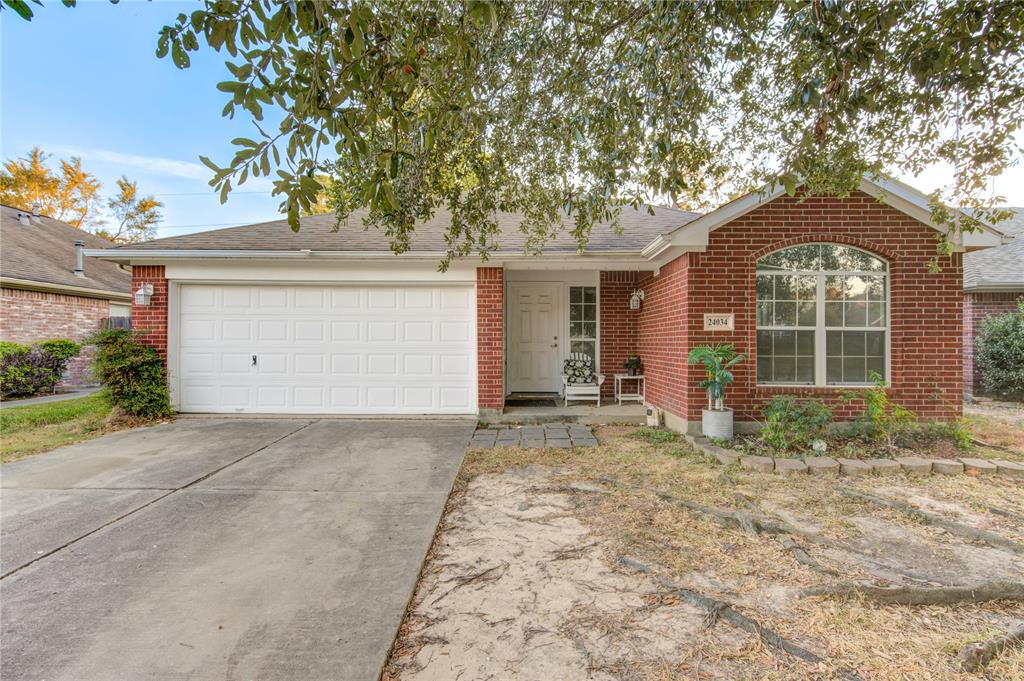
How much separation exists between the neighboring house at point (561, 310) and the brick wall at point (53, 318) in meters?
5.08

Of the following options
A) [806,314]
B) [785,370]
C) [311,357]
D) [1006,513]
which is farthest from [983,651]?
[311,357]

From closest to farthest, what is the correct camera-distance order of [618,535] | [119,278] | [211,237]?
[618,535] < [211,237] < [119,278]

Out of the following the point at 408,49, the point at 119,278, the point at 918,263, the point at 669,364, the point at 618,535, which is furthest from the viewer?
the point at 119,278

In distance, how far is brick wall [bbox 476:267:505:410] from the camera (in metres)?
7.86

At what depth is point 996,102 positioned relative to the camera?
3668mm

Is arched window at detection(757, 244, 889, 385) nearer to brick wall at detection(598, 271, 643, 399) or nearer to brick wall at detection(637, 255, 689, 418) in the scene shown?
brick wall at detection(637, 255, 689, 418)

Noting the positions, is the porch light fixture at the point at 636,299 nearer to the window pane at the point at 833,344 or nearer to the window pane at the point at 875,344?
the window pane at the point at 833,344

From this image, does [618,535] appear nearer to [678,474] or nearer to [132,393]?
[678,474]

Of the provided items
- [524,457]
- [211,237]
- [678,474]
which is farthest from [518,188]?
[211,237]

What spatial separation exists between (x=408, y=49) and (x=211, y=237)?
773 centimetres

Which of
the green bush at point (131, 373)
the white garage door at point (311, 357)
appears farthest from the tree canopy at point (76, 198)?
the white garage door at point (311, 357)

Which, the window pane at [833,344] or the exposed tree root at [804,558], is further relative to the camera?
the window pane at [833,344]

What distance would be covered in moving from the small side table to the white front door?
126cm

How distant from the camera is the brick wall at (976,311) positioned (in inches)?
406
